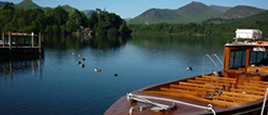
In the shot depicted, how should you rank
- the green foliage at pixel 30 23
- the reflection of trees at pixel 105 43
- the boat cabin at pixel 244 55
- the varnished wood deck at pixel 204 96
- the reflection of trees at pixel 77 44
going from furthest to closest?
the green foliage at pixel 30 23
the reflection of trees at pixel 105 43
the reflection of trees at pixel 77 44
the boat cabin at pixel 244 55
the varnished wood deck at pixel 204 96

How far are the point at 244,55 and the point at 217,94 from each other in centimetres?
977

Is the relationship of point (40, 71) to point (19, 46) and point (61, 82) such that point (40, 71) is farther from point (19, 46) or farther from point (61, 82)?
point (19, 46)

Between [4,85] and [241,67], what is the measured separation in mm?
27925

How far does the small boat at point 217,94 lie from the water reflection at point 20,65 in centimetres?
3021

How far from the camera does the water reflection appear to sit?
147 feet

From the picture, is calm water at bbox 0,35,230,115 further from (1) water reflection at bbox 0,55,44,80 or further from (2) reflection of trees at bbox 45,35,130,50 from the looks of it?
(2) reflection of trees at bbox 45,35,130,50

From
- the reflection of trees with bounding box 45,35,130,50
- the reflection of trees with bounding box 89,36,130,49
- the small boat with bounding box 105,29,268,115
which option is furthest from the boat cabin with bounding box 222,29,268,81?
the reflection of trees with bounding box 89,36,130,49

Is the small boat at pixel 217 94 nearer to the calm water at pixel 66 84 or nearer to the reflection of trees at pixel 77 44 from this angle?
the calm water at pixel 66 84

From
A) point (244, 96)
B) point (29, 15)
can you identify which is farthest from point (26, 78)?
point (29, 15)

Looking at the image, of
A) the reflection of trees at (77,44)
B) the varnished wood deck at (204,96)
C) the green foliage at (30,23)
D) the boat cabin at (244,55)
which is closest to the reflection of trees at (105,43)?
the reflection of trees at (77,44)

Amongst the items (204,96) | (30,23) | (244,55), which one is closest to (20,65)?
(244,55)

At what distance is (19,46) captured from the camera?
2493 inches

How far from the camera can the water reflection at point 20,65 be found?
44.9 meters

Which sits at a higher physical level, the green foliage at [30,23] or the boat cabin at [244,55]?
the green foliage at [30,23]
